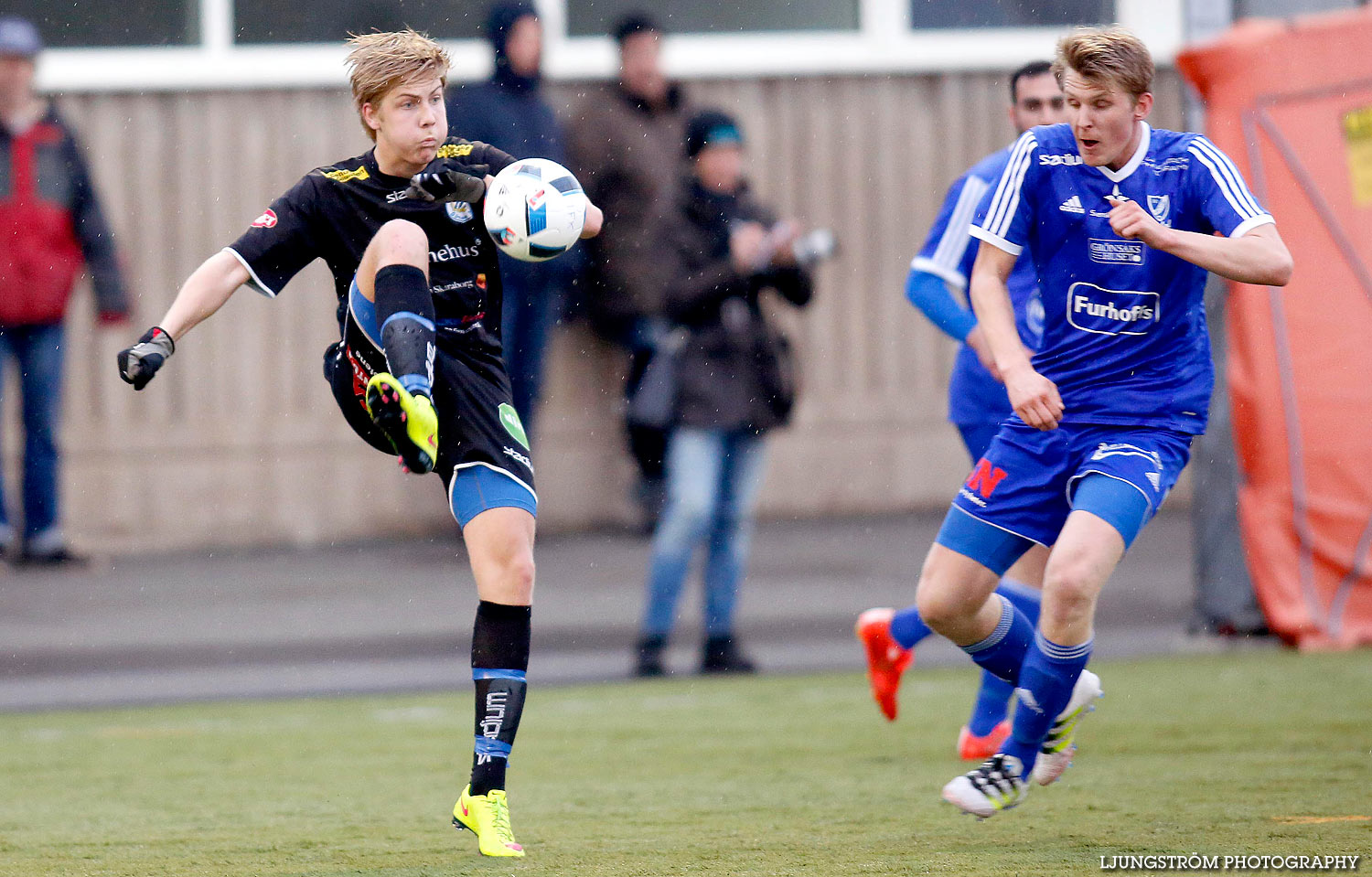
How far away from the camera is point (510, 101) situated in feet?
33.8

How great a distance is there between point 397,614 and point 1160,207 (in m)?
5.54

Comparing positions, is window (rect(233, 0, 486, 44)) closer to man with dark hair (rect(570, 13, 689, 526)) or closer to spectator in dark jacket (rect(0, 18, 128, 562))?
man with dark hair (rect(570, 13, 689, 526))

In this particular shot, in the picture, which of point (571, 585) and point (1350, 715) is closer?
point (1350, 715)

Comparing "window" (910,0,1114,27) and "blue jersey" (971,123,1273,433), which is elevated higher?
"window" (910,0,1114,27)

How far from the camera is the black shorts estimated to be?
4613 mm

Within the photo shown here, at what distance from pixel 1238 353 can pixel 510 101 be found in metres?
4.20

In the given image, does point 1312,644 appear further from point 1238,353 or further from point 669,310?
point 669,310

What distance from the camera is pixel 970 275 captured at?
587 centimetres

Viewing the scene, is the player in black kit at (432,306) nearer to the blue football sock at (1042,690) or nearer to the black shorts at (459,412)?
the black shorts at (459,412)

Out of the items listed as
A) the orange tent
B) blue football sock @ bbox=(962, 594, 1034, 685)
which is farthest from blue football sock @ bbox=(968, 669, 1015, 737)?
the orange tent

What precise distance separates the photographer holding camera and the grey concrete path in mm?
434

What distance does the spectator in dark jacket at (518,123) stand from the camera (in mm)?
10180

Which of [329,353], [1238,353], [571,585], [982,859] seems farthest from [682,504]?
[982,859]

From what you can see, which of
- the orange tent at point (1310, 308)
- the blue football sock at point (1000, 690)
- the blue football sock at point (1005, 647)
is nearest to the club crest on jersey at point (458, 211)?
the blue football sock at point (1005, 647)
